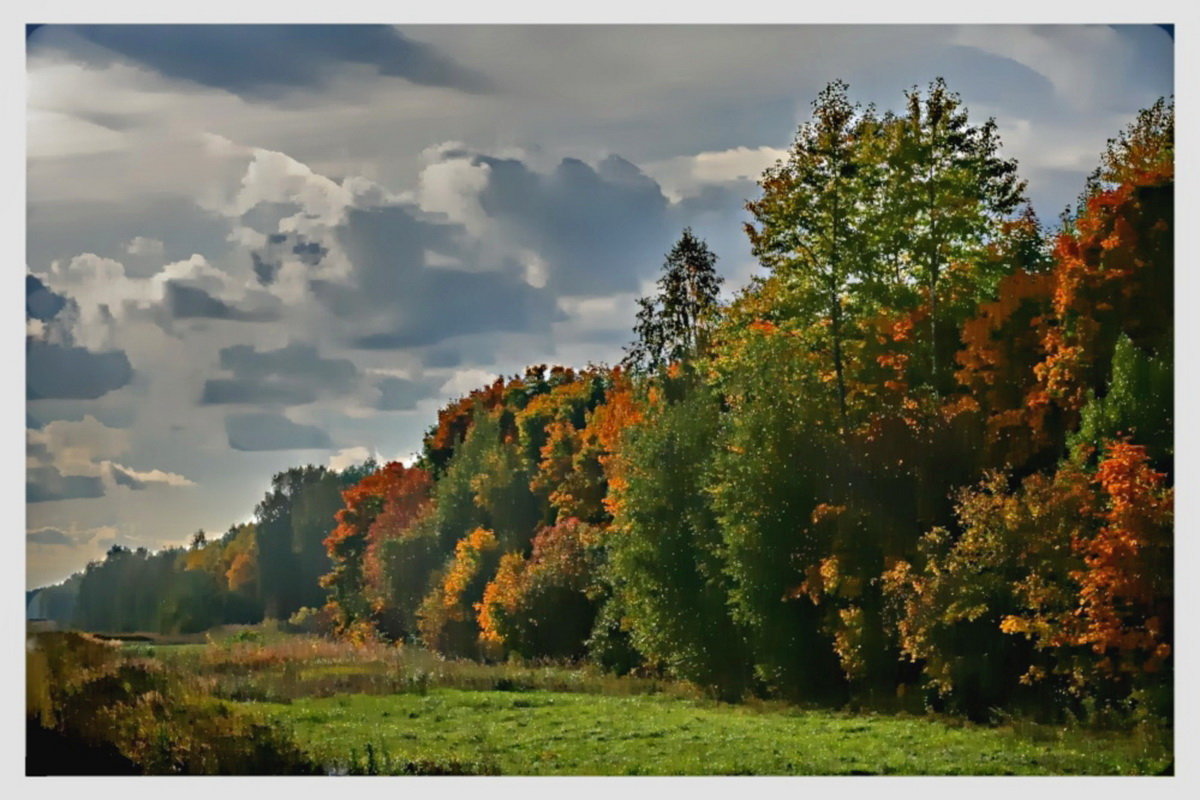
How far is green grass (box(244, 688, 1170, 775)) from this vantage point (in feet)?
79.5

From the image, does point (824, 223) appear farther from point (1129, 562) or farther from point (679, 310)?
point (1129, 562)

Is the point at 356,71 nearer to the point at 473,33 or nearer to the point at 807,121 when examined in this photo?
the point at 473,33

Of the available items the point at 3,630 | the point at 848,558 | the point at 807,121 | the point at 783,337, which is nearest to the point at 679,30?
the point at 807,121

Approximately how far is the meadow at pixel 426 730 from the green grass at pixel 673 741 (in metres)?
0.03

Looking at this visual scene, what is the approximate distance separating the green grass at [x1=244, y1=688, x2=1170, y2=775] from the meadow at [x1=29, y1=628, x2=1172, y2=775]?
0.10 ft

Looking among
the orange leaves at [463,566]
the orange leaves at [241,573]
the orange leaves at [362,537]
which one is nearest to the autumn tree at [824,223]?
the orange leaves at [362,537]

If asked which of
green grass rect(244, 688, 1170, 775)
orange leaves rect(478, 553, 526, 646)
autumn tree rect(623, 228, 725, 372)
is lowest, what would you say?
green grass rect(244, 688, 1170, 775)

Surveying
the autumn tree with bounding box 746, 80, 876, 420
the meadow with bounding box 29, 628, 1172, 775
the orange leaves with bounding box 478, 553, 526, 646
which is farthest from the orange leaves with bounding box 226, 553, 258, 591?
the autumn tree with bounding box 746, 80, 876, 420

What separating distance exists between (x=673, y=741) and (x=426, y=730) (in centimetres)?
397

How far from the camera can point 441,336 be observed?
89.6 ft

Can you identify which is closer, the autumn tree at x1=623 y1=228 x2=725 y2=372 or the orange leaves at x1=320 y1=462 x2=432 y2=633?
the autumn tree at x1=623 y1=228 x2=725 y2=372

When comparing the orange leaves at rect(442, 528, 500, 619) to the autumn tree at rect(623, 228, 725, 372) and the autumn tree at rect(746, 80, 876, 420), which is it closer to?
the autumn tree at rect(623, 228, 725, 372)

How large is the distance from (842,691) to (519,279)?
8.94 metres

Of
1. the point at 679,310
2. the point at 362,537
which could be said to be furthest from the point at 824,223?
the point at 362,537
